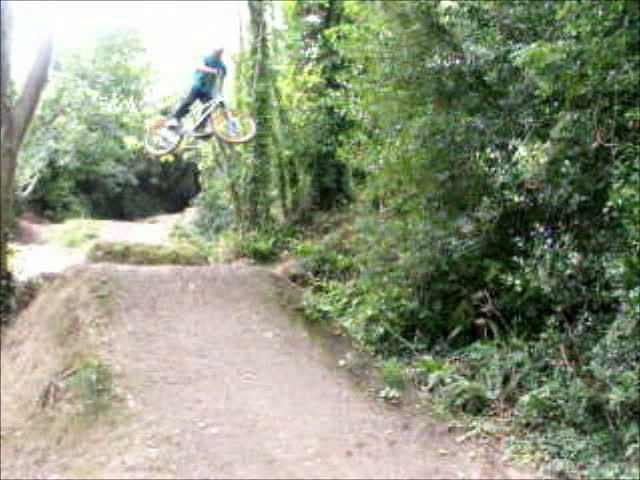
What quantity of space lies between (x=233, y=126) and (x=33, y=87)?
2.72m

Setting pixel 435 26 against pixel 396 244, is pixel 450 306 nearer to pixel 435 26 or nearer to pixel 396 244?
pixel 396 244

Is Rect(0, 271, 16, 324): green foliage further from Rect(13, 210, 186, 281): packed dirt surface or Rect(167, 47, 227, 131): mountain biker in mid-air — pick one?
Rect(167, 47, 227, 131): mountain biker in mid-air

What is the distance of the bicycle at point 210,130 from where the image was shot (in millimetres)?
11602

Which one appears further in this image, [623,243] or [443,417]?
[443,417]

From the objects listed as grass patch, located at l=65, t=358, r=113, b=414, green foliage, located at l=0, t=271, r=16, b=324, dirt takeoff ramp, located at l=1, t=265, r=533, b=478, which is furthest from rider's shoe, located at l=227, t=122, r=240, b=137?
grass patch, located at l=65, t=358, r=113, b=414

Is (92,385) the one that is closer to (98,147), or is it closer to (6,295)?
(6,295)

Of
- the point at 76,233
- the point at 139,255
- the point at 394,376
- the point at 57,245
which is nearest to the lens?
the point at 394,376

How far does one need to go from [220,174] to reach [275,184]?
1.02 m

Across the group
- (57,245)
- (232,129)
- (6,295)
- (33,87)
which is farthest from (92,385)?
(57,245)

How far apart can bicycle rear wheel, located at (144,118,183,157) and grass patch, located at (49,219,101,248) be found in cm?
612

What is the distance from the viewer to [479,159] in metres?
8.40

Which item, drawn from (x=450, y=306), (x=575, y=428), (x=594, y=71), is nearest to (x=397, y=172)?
(x=450, y=306)

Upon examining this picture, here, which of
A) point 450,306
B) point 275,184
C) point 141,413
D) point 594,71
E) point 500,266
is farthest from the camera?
point 275,184

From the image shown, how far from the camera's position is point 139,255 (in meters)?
12.1
